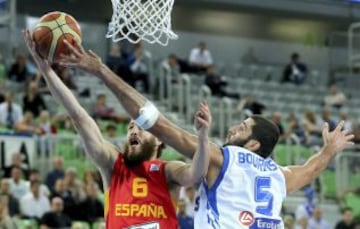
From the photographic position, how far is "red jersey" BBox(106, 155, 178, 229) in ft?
20.6

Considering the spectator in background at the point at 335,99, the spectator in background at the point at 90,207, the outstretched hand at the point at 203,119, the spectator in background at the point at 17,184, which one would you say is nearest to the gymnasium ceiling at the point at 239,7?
the spectator in background at the point at 335,99

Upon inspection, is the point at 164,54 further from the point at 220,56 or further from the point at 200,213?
the point at 200,213

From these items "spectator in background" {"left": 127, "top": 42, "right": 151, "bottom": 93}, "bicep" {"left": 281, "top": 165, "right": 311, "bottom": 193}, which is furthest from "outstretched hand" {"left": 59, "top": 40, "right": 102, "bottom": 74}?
"spectator in background" {"left": 127, "top": 42, "right": 151, "bottom": 93}

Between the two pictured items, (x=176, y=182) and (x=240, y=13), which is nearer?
(x=176, y=182)

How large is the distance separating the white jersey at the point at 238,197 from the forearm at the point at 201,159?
165 millimetres

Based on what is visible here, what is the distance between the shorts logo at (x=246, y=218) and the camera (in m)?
5.84

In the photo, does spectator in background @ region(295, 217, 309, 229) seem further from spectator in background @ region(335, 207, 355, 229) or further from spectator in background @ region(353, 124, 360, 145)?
spectator in background @ region(353, 124, 360, 145)

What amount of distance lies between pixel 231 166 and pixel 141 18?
1684 millimetres

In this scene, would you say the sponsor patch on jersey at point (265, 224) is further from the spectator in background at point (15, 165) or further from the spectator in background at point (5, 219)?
the spectator in background at point (15, 165)

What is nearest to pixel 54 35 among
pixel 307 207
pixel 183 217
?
pixel 183 217

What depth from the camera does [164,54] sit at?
25.2 metres

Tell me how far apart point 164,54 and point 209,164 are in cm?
1956

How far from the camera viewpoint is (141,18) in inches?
275

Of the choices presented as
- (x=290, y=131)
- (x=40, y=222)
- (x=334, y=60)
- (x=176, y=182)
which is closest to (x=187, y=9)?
(x=334, y=60)
